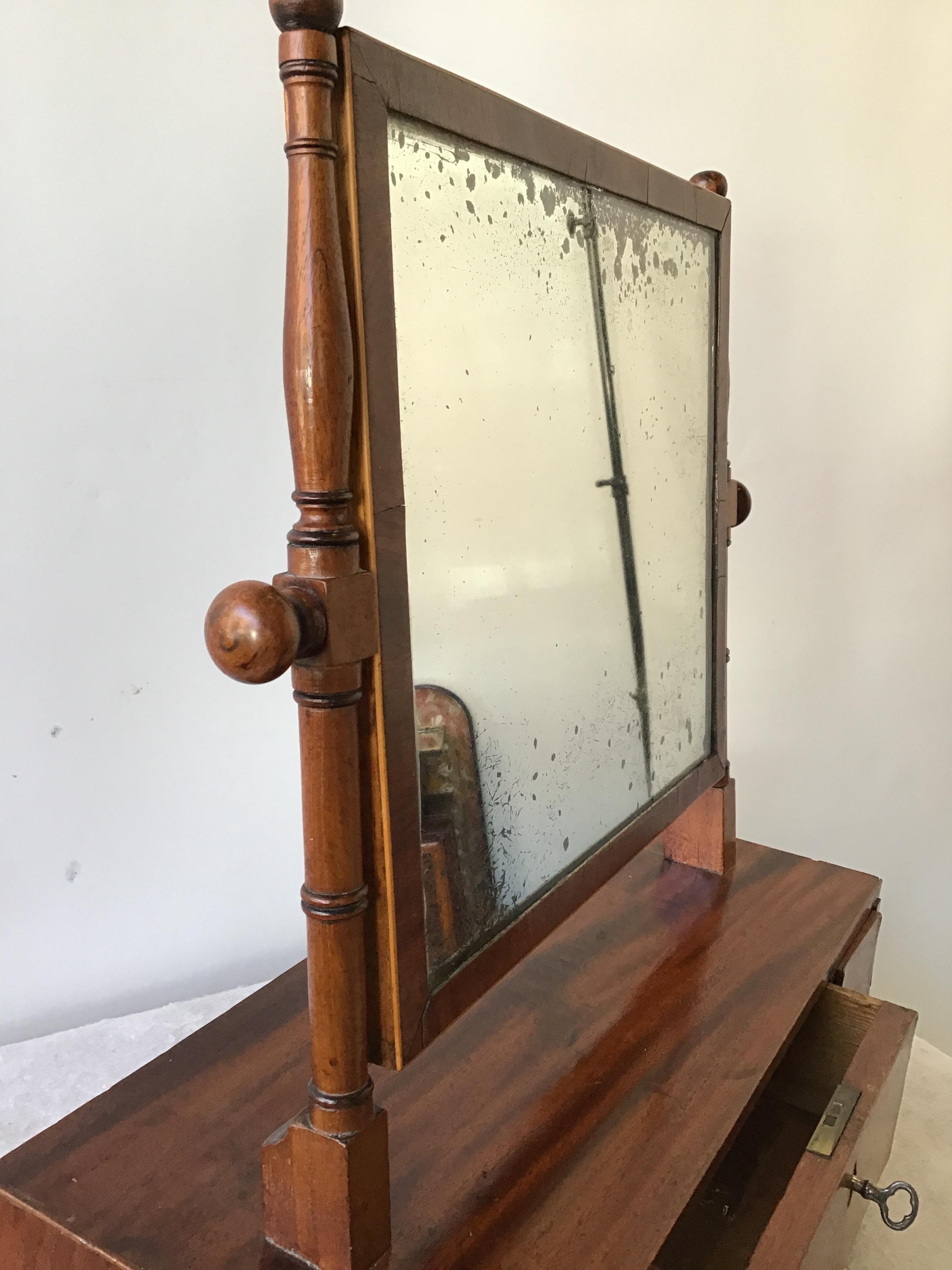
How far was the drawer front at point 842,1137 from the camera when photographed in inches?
27.7

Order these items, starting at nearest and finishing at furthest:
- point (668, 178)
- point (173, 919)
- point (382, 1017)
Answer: point (382, 1017) < point (668, 178) < point (173, 919)

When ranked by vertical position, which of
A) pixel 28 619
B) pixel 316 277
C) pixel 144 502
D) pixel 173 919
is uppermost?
pixel 316 277

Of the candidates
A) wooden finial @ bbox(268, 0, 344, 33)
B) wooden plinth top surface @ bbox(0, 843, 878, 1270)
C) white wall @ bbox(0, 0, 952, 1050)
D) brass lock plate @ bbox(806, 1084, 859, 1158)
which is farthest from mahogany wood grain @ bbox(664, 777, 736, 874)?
wooden finial @ bbox(268, 0, 344, 33)

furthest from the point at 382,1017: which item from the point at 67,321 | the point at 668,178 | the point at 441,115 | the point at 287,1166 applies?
the point at 67,321

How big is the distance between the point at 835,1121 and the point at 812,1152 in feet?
0.12

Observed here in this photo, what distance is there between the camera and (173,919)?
136 centimetres

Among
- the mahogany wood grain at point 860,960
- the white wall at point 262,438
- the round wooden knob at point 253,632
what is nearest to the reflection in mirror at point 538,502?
the round wooden knob at point 253,632

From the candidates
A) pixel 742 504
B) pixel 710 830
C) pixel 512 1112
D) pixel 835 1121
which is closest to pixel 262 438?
pixel 742 504

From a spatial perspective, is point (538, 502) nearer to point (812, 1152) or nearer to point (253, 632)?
point (253, 632)

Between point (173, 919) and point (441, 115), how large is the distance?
1085 mm

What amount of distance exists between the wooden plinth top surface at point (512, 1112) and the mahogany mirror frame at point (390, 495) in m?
0.13

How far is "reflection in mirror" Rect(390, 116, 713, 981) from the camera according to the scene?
0.64 m

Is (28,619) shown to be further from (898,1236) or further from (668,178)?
(898,1236)

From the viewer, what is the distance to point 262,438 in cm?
125
